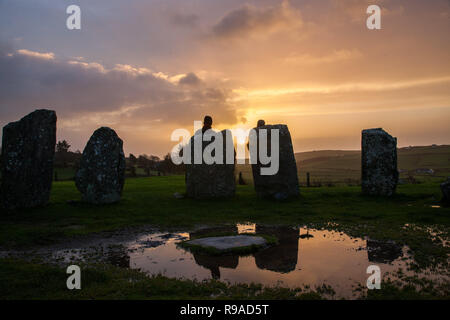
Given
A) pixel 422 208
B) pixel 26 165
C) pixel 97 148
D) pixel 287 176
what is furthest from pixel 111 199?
pixel 422 208

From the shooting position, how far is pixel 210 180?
21719mm

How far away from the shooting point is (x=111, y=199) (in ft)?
64.1

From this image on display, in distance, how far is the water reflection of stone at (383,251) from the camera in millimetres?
9256

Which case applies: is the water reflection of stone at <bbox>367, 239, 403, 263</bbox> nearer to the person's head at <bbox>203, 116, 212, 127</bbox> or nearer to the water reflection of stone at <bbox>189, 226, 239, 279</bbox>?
the water reflection of stone at <bbox>189, 226, 239, 279</bbox>

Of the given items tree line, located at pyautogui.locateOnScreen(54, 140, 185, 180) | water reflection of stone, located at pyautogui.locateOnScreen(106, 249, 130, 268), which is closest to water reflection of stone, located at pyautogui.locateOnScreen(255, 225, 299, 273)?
water reflection of stone, located at pyautogui.locateOnScreen(106, 249, 130, 268)

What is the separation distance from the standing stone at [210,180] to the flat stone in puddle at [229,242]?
1010cm

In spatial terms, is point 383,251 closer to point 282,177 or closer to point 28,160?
point 282,177

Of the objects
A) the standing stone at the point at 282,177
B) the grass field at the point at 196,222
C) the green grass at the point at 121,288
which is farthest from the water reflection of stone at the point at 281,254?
the standing stone at the point at 282,177

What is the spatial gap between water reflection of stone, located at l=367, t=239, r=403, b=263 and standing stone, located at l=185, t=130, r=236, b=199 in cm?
1145

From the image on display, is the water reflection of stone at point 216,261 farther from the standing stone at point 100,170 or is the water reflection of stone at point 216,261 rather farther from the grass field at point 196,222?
the standing stone at point 100,170

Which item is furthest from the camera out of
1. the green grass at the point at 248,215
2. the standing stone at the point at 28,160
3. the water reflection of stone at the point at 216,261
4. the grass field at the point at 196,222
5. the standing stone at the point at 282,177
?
the standing stone at the point at 282,177

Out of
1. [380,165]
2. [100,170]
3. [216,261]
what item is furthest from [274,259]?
[380,165]

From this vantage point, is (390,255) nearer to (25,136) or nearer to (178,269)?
(178,269)

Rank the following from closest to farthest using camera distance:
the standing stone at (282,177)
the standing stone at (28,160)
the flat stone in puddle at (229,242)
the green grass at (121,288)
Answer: the green grass at (121,288) < the flat stone in puddle at (229,242) < the standing stone at (28,160) < the standing stone at (282,177)
